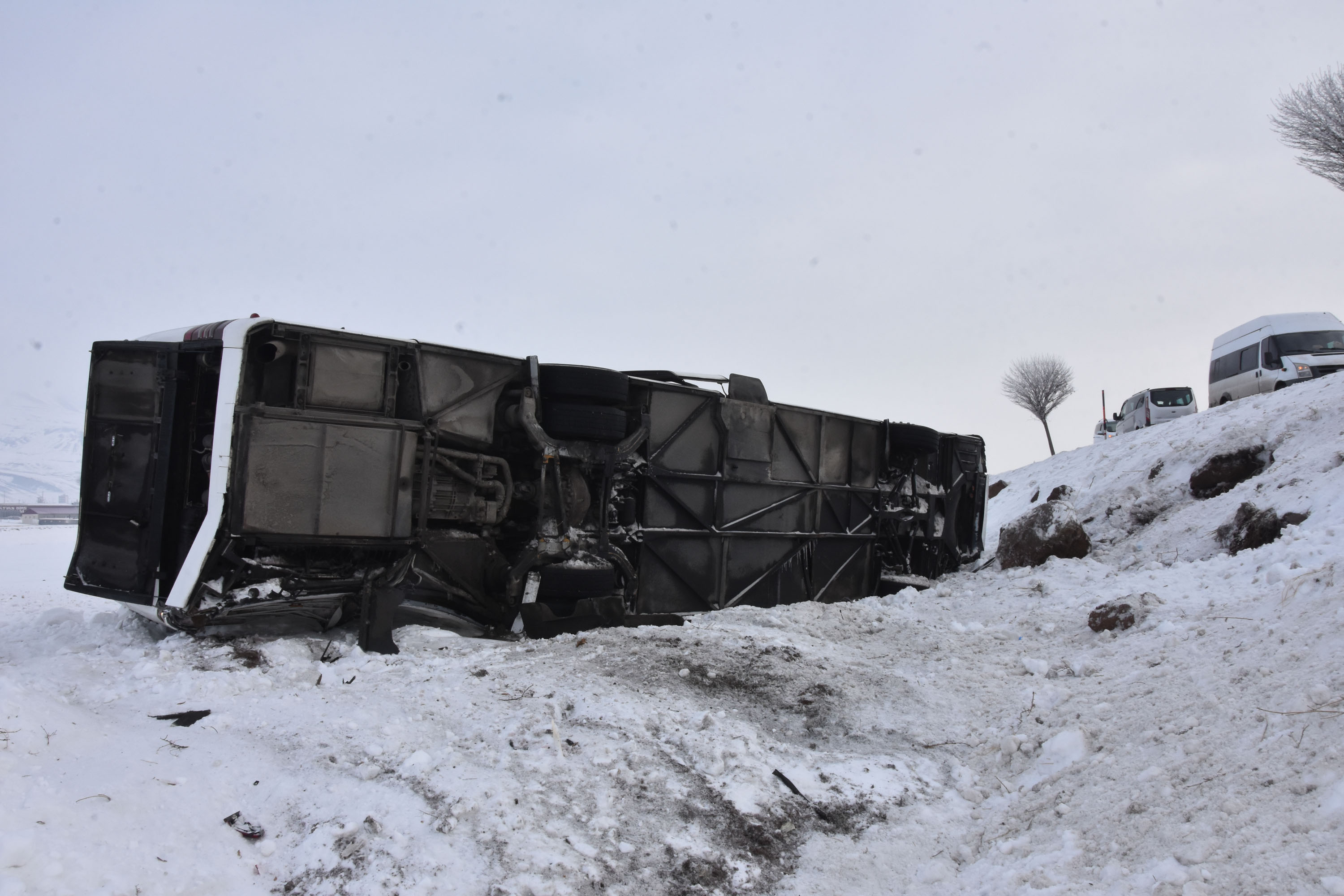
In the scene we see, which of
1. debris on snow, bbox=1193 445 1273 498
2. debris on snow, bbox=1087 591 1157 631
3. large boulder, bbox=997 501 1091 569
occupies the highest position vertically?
debris on snow, bbox=1193 445 1273 498

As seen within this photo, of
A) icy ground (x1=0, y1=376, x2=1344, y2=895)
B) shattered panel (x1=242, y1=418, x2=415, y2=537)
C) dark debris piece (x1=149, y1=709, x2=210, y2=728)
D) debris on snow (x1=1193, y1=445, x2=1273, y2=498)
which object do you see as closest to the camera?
icy ground (x1=0, y1=376, x2=1344, y2=895)

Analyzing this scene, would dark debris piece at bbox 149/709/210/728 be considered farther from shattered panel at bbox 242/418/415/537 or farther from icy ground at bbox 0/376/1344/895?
shattered panel at bbox 242/418/415/537

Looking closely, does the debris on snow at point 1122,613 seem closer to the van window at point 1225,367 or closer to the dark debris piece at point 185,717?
the dark debris piece at point 185,717

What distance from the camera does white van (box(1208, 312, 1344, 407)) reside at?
14.6 m

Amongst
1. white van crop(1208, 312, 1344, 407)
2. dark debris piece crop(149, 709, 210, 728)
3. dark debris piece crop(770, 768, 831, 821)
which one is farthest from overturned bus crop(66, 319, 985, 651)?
white van crop(1208, 312, 1344, 407)

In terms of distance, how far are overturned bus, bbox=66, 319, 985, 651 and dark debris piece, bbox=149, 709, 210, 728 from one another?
4.59 feet

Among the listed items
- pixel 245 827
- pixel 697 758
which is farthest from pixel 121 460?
pixel 697 758

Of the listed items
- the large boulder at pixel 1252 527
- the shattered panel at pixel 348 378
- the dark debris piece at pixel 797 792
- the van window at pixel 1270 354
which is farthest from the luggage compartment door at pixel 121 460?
the van window at pixel 1270 354

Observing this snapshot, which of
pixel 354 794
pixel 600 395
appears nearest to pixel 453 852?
pixel 354 794

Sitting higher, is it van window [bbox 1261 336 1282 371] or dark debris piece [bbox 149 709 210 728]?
van window [bbox 1261 336 1282 371]

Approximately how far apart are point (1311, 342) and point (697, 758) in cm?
1725

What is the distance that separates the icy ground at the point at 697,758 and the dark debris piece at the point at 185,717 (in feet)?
0.35

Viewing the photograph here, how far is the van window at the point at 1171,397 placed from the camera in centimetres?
1964

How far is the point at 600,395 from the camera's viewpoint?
6.87 meters
